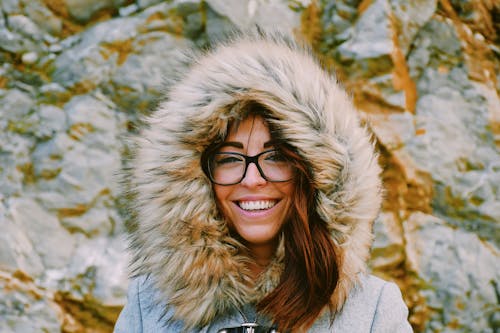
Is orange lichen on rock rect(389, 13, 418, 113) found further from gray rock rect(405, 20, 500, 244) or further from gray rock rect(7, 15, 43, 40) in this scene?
gray rock rect(7, 15, 43, 40)

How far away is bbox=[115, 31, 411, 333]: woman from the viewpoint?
1485 mm

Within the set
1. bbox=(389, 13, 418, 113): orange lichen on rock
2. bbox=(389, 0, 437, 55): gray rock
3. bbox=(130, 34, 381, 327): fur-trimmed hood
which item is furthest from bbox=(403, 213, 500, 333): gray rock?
bbox=(130, 34, 381, 327): fur-trimmed hood

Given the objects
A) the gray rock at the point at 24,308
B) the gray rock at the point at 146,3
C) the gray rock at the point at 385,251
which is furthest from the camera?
the gray rock at the point at 146,3

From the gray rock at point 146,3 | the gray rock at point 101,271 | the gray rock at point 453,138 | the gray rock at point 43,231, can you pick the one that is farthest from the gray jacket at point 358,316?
the gray rock at point 146,3

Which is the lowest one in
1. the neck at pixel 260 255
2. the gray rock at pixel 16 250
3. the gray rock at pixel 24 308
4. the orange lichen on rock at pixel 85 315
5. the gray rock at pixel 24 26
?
the orange lichen on rock at pixel 85 315

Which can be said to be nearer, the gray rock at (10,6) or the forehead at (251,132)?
the forehead at (251,132)

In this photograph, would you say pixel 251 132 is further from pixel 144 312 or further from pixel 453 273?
pixel 453 273

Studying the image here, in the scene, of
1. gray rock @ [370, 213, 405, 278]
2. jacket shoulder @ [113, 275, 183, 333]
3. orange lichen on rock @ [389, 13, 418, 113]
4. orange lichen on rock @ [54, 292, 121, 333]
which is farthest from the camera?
orange lichen on rock @ [389, 13, 418, 113]

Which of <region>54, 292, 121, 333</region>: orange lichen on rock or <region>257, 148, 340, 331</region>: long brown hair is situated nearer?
<region>257, 148, 340, 331</region>: long brown hair

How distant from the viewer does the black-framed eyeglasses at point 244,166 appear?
1.51 metres

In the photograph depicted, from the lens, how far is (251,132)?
1531mm

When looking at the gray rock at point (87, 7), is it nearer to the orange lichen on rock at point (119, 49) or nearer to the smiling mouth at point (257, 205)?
the orange lichen on rock at point (119, 49)

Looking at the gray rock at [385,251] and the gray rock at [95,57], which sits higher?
the gray rock at [95,57]

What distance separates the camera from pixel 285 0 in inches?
116
